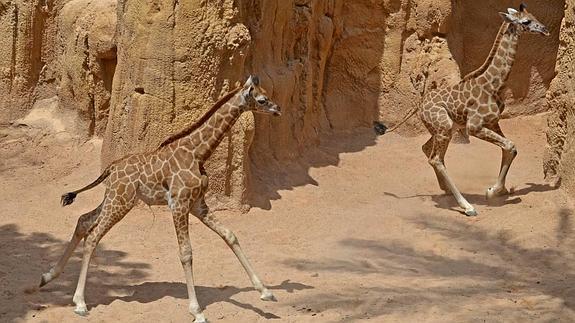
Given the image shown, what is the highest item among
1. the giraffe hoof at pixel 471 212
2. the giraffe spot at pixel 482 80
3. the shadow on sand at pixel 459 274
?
the giraffe spot at pixel 482 80

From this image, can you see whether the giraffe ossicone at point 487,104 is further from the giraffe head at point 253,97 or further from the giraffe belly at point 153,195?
the giraffe belly at point 153,195

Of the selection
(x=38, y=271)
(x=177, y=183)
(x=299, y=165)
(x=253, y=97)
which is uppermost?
(x=253, y=97)

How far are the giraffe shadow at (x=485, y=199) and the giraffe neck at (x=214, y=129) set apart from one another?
3761 mm

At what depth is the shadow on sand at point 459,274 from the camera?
7109mm

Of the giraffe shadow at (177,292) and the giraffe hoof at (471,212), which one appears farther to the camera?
the giraffe hoof at (471,212)

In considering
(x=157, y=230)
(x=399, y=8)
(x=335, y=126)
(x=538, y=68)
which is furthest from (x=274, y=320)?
(x=538, y=68)

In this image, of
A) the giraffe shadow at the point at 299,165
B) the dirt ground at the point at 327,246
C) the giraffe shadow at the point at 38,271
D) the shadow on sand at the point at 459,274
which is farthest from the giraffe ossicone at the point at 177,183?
A: the giraffe shadow at the point at 299,165

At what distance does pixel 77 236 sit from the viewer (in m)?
7.24

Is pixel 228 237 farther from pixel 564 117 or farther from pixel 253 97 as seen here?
pixel 564 117

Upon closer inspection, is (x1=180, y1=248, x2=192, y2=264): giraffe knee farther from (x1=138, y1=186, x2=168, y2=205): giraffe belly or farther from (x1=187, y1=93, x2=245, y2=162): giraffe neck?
(x1=187, y1=93, x2=245, y2=162): giraffe neck

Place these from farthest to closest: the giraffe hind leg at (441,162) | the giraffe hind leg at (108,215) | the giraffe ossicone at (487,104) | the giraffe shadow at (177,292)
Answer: the giraffe ossicone at (487,104) → the giraffe hind leg at (441,162) → the giraffe shadow at (177,292) → the giraffe hind leg at (108,215)

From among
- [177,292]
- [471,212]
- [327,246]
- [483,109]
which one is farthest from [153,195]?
[483,109]

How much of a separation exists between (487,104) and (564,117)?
90cm

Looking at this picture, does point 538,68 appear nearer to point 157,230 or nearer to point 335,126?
point 335,126
